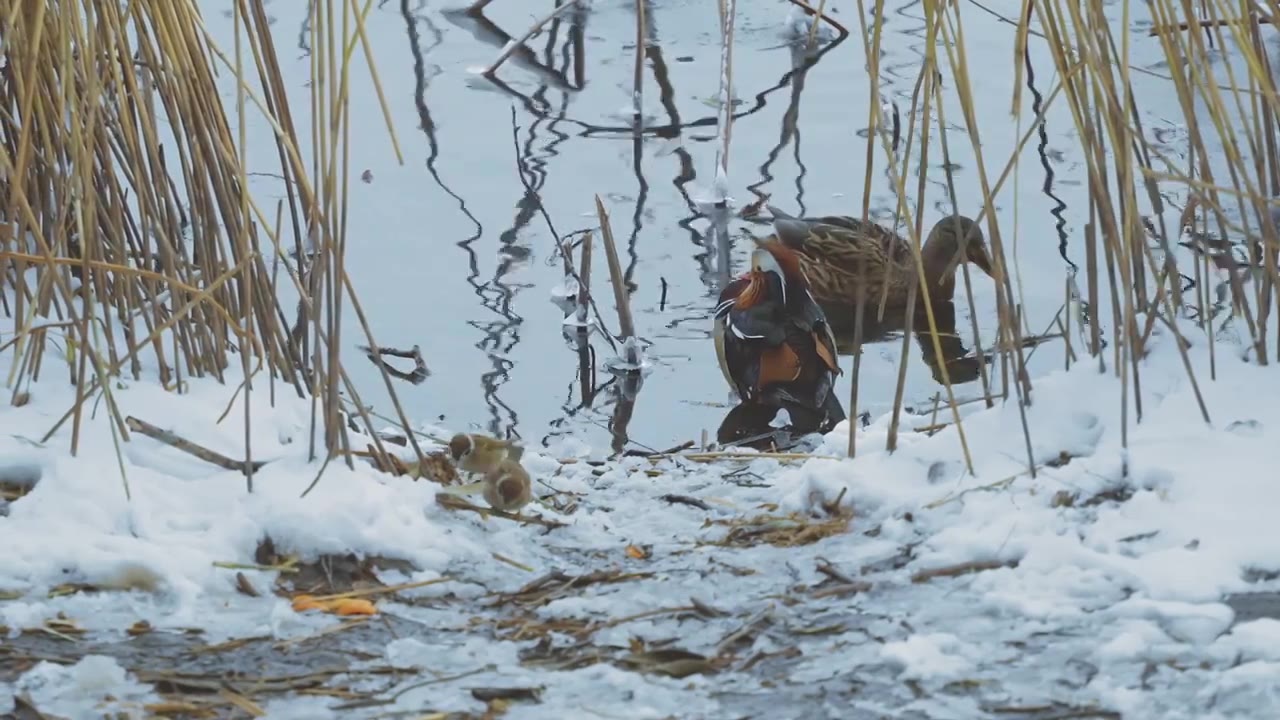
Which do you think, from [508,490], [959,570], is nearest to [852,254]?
[508,490]

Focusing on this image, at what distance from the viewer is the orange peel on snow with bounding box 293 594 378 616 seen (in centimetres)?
267

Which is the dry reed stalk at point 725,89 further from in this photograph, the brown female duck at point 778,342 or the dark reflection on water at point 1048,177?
the dark reflection on water at point 1048,177

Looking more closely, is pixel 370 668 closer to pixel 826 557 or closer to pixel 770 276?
pixel 826 557

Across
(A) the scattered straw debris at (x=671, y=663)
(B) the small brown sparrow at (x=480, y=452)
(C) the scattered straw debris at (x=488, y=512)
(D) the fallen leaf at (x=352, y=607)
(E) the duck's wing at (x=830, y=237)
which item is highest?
(E) the duck's wing at (x=830, y=237)

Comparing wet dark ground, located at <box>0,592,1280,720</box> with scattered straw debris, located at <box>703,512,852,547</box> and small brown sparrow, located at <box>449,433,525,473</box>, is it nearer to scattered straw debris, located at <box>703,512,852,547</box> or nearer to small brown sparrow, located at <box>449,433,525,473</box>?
scattered straw debris, located at <box>703,512,852,547</box>

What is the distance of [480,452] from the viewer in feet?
10.8

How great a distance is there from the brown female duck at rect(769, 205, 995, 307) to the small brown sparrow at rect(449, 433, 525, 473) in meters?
3.86

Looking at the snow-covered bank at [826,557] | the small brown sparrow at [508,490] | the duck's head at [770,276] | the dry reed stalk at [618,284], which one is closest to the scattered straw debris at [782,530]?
the snow-covered bank at [826,557]

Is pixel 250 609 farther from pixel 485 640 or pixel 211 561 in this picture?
pixel 485 640

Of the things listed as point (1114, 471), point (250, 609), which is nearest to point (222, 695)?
point (250, 609)

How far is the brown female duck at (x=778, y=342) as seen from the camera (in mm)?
6043

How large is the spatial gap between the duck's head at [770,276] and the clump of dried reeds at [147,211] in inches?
118

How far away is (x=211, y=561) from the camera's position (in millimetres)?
2756

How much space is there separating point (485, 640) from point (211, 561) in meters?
0.52
